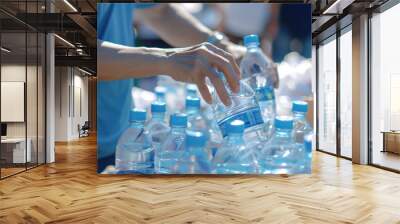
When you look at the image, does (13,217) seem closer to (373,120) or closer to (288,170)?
(288,170)

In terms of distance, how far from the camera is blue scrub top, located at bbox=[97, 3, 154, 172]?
5.23 meters

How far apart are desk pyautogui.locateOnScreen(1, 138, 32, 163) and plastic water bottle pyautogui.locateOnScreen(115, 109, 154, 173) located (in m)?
1.97

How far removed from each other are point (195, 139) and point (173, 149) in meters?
0.35

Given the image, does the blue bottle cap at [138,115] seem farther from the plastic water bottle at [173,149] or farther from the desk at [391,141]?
the desk at [391,141]

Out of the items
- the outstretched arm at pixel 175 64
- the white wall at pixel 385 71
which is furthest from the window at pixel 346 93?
the outstretched arm at pixel 175 64

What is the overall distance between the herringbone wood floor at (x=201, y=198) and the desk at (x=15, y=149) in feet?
1.47

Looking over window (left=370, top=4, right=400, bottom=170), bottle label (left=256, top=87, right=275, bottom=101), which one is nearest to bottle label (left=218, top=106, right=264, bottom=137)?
bottle label (left=256, top=87, right=275, bottom=101)

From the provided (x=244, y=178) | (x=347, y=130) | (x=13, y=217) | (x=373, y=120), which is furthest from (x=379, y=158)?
(x=13, y=217)

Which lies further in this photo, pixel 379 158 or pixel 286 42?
pixel 379 158

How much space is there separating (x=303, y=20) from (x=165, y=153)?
8.70 feet

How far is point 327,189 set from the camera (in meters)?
4.55

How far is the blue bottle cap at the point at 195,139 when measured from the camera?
5.09 m

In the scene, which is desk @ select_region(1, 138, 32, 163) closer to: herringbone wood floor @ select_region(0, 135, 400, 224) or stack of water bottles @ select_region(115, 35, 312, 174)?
herringbone wood floor @ select_region(0, 135, 400, 224)

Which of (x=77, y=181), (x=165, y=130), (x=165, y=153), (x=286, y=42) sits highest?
(x=286, y=42)
